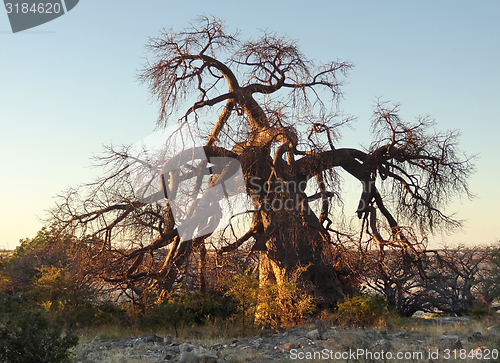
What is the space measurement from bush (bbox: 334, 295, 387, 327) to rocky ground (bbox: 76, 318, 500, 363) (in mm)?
853

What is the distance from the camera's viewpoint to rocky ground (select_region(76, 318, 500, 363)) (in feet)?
24.3

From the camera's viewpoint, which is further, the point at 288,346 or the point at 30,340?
the point at 288,346

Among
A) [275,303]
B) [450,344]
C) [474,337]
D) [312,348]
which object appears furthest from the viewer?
[275,303]

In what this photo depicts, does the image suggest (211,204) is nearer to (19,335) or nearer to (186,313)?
(186,313)

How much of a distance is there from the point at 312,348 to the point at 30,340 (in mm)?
4620

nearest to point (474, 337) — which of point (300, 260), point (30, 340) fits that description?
point (300, 260)

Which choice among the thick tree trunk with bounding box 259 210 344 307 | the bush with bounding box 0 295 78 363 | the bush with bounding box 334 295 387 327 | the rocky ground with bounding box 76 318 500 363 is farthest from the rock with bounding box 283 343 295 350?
the bush with bounding box 0 295 78 363

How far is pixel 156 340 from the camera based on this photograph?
33.7 feet

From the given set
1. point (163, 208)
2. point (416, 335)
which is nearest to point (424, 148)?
point (416, 335)

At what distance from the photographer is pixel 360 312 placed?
36.8ft

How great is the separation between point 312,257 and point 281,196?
2.54 m

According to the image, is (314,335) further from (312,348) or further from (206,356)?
(206,356)

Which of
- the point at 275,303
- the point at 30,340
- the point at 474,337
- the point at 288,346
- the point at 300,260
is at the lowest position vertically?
the point at 474,337

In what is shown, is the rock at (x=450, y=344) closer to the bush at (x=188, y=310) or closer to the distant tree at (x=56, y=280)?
→ the bush at (x=188, y=310)
